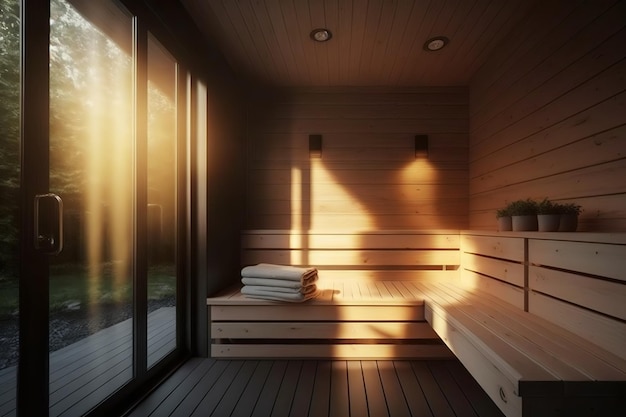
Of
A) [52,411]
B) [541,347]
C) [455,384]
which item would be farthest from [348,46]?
[52,411]

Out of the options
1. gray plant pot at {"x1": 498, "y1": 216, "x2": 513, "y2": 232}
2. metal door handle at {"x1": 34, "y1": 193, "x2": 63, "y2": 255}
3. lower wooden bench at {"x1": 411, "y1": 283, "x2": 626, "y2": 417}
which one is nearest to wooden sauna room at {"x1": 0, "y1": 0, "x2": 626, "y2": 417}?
lower wooden bench at {"x1": 411, "y1": 283, "x2": 626, "y2": 417}

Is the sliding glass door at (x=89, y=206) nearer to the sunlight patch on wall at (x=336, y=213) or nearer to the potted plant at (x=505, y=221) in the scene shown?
the sunlight patch on wall at (x=336, y=213)

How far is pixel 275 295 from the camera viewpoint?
212cm

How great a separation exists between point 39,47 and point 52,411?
61.0 inches

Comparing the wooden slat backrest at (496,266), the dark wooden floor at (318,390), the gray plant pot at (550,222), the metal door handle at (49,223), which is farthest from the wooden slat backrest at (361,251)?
the metal door handle at (49,223)

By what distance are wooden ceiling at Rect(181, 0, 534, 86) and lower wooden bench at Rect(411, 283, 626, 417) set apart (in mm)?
1854

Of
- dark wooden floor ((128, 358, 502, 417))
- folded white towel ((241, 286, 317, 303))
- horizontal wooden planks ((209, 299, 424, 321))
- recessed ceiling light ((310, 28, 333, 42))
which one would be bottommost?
dark wooden floor ((128, 358, 502, 417))

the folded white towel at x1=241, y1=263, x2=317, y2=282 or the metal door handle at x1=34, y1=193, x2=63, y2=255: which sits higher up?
the metal door handle at x1=34, y1=193, x2=63, y2=255

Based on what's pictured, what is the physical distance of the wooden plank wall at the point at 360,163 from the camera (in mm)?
3041

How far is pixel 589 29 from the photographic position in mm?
1606

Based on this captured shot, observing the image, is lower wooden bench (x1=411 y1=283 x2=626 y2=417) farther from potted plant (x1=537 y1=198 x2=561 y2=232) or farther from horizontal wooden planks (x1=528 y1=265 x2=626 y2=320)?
potted plant (x1=537 y1=198 x2=561 y2=232)

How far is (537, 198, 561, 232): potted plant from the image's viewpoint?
162 cm

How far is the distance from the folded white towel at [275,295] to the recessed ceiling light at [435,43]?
2.03 metres

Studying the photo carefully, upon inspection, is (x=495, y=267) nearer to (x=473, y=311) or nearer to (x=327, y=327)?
(x=473, y=311)
